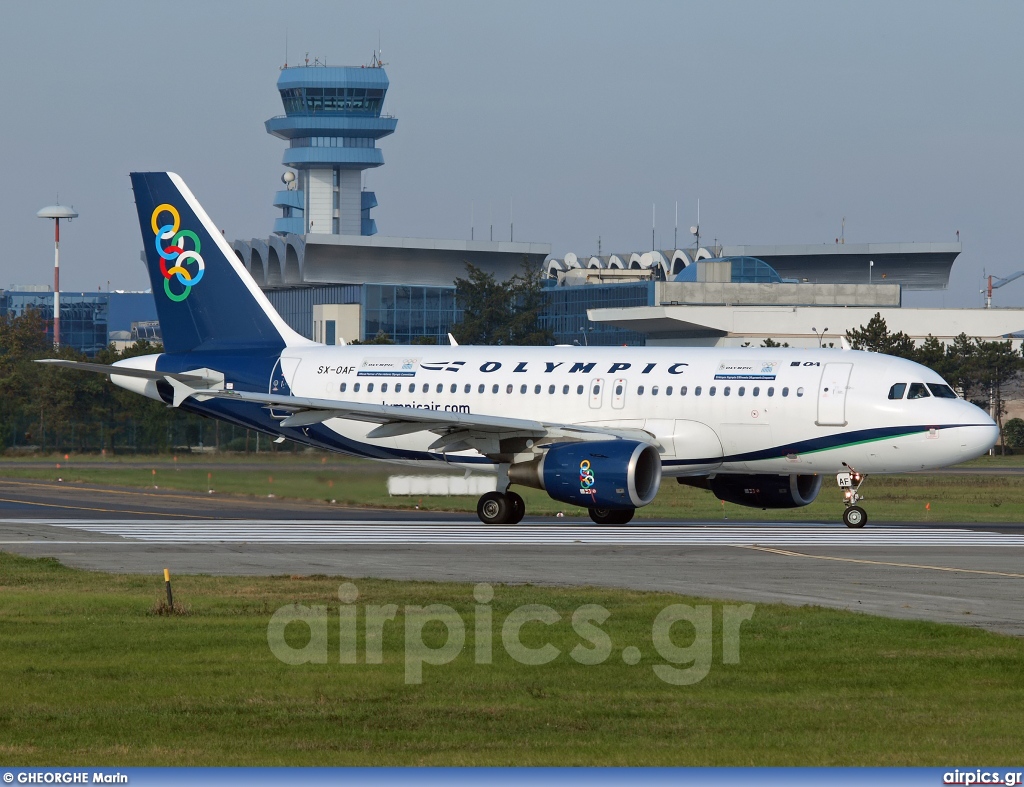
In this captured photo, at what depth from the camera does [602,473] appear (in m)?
30.0

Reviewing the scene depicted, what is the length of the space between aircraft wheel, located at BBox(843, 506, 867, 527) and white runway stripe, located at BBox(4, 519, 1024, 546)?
243 mm

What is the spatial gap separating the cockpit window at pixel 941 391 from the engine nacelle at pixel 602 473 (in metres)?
6.03

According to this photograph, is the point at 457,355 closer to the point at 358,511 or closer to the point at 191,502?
the point at 358,511

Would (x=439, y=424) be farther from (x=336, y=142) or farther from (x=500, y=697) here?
(x=336, y=142)

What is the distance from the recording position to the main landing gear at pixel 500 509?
32.9 metres

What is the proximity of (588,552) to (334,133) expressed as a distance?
509ft

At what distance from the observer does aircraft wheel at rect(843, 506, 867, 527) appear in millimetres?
31734

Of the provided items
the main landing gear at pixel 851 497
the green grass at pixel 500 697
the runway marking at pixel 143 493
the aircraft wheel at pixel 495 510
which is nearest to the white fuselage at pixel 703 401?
the main landing gear at pixel 851 497

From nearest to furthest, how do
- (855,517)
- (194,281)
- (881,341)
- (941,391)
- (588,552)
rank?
(588,552) → (941,391) → (855,517) → (194,281) → (881,341)

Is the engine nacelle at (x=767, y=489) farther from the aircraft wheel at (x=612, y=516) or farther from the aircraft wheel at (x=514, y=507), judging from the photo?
the aircraft wheel at (x=514, y=507)

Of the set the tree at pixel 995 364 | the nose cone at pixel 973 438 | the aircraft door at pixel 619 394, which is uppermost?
the tree at pixel 995 364

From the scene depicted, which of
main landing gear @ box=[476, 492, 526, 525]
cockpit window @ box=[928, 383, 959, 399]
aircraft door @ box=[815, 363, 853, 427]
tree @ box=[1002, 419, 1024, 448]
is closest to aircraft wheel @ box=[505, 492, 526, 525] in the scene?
main landing gear @ box=[476, 492, 526, 525]

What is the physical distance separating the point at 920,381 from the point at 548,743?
22644 millimetres

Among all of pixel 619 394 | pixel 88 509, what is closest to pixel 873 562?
pixel 619 394
